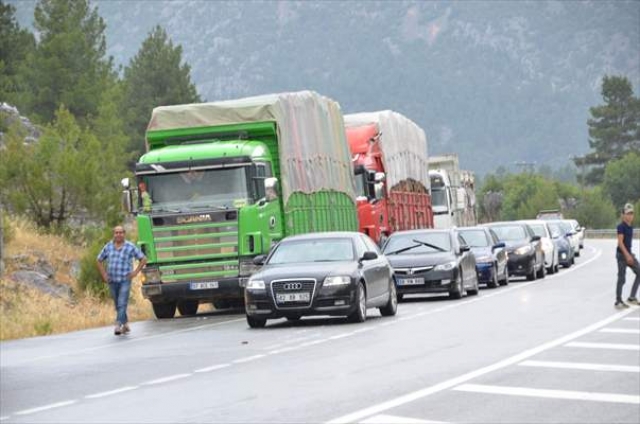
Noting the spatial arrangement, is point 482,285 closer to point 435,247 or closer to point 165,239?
point 435,247

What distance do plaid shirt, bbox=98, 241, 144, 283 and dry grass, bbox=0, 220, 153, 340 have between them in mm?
2415

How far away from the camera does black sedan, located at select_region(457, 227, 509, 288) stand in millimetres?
35781

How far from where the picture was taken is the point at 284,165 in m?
29.1

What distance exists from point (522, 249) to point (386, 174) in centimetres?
481

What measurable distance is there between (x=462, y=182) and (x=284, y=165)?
30.6m

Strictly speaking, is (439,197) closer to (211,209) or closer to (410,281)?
(410,281)

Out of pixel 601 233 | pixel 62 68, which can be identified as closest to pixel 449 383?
pixel 62 68

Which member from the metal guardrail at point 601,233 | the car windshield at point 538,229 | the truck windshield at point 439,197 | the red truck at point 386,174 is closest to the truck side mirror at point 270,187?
the red truck at point 386,174

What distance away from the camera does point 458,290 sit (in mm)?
30734

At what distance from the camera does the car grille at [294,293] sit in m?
23.2

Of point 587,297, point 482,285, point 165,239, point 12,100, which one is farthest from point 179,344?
point 12,100

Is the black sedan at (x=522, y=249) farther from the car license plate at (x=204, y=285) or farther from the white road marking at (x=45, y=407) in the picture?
the white road marking at (x=45, y=407)

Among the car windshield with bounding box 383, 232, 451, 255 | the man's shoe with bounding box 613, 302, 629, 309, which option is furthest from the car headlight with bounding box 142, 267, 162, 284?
the man's shoe with bounding box 613, 302, 629, 309

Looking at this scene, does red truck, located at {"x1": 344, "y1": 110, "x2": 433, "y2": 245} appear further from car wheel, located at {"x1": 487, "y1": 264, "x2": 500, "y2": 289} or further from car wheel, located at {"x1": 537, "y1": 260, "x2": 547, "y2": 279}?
car wheel, located at {"x1": 537, "y1": 260, "x2": 547, "y2": 279}
